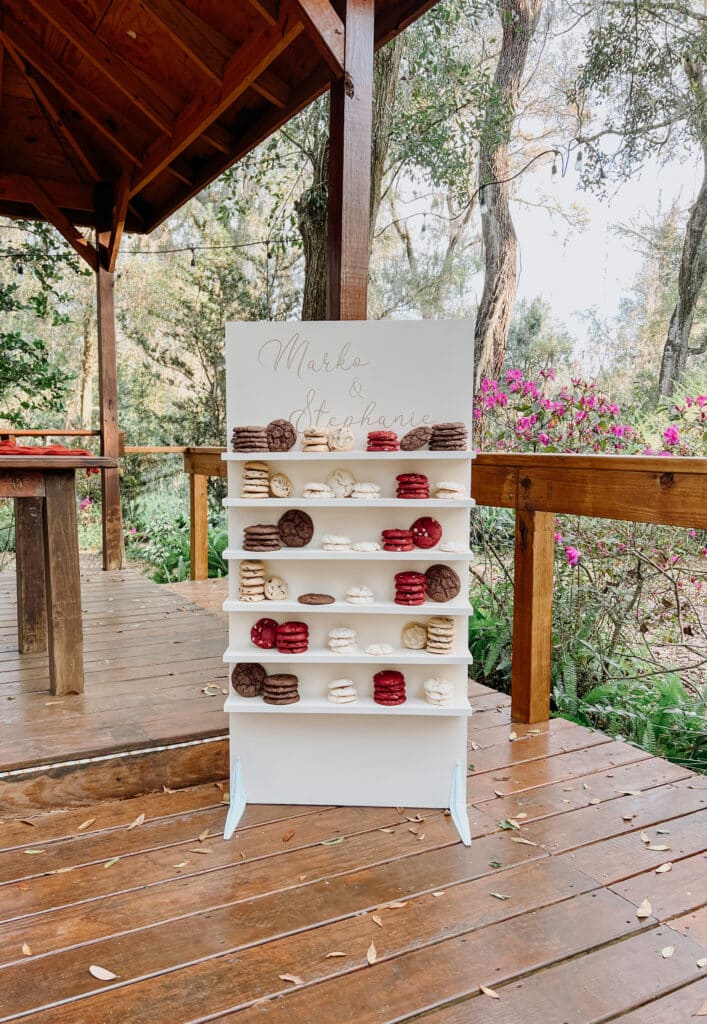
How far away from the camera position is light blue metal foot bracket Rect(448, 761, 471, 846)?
194cm

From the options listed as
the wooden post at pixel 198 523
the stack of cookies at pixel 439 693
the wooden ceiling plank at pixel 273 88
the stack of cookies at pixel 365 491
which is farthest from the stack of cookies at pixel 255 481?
the wooden post at pixel 198 523

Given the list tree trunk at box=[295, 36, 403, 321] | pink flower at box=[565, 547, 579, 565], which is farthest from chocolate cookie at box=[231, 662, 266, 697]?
tree trunk at box=[295, 36, 403, 321]

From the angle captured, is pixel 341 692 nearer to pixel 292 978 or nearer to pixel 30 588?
pixel 292 978

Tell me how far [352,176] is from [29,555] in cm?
208

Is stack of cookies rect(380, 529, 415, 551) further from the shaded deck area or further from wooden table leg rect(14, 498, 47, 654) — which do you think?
wooden table leg rect(14, 498, 47, 654)

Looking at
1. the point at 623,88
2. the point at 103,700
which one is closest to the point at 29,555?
the point at 103,700

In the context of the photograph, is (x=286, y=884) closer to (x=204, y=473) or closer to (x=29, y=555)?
(x=29, y=555)

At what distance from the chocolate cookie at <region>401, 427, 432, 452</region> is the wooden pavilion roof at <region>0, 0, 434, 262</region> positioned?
3.78 feet

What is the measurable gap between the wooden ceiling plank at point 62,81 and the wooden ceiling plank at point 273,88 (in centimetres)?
135

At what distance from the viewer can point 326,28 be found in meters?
2.17

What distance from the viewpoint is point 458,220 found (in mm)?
12523

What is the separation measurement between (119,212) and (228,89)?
76.3 inches

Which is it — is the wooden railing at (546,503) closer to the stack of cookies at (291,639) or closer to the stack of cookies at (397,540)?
the stack of cookies at (397,540)

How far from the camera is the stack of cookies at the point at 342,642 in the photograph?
2.06 meters
